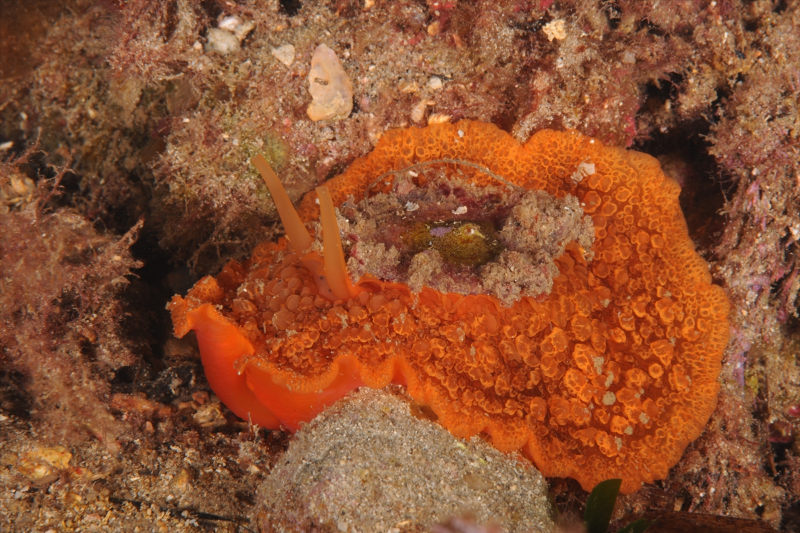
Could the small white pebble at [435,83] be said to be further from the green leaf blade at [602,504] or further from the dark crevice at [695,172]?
the green leaf blade at [602,504]

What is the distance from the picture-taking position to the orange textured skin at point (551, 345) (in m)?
2.66

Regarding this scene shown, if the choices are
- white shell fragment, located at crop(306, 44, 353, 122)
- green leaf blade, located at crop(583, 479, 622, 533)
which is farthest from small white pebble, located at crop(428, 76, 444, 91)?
green leaf blade, located at crop(583, 479, 622, 533)

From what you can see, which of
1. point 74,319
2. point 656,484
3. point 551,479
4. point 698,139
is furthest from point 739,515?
point 74,319

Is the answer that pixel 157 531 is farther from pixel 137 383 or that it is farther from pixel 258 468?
pixel 137 383

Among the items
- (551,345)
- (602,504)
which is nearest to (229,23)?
(551,345)

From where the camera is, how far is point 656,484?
3334 millimetres

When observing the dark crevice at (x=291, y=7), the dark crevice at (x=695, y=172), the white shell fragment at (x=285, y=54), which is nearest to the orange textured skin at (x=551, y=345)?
the dark crevice at (x=695, y=172)

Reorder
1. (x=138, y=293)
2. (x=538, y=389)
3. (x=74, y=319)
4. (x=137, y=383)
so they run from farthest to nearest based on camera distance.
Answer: (x=138, y=293), (x=137, y=383), (x=74, y=319), (x=538, y=389)

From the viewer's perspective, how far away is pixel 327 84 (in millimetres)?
3195

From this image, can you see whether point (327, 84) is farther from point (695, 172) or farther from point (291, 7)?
point (695, 172)

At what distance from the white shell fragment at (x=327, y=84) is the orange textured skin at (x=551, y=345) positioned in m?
1.19

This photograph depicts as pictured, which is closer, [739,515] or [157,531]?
[157,531]

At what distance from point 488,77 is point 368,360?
6.89 ft

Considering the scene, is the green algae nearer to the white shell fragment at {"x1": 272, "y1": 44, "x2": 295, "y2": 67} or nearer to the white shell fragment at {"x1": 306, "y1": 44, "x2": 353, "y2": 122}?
the white shell fragment at {"x1": 306, "y1": 44, "x2": 353, "y2": 122}
